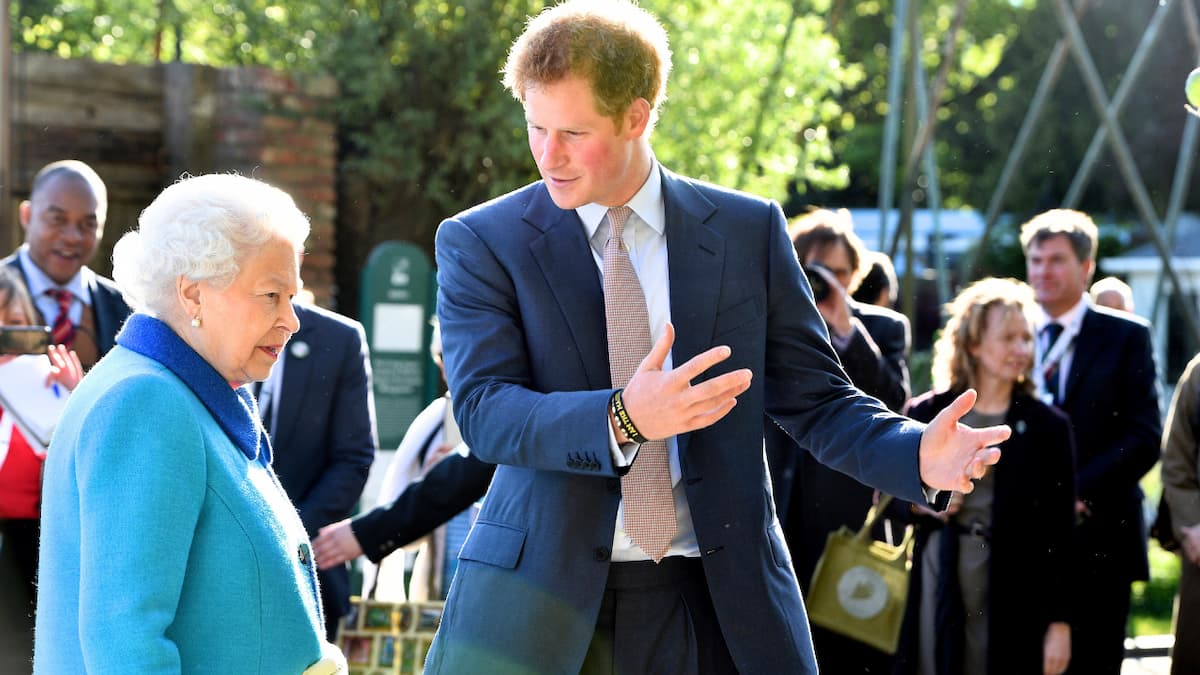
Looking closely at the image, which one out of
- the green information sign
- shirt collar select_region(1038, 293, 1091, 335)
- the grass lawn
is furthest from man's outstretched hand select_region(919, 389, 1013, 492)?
the grass lawn

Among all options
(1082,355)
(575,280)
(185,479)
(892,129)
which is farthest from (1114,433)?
(185,479)

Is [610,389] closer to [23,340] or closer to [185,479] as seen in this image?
[185,479]

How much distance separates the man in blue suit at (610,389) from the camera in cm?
276

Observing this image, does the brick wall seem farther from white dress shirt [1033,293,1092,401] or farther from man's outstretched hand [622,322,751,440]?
man's outstretched hand [622,322,751,440]

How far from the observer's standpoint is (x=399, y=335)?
28.2 feet

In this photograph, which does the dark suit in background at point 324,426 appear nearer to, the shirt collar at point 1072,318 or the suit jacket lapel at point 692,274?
the suit jacket lapel at point 692,274

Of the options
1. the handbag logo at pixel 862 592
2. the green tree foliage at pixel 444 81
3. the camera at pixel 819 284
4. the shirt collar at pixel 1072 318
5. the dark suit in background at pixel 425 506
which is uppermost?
the green tree foliage at pixel 444 81

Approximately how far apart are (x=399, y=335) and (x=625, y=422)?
6.17 meters

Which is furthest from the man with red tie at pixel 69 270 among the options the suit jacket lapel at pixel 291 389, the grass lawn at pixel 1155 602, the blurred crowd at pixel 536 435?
the grass lawn at pixel 1155 602

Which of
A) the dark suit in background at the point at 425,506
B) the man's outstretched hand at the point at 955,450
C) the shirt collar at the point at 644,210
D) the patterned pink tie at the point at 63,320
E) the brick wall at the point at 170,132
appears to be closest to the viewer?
the man's outstretched hand at the point at 955,450

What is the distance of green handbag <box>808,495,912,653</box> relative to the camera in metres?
5.38

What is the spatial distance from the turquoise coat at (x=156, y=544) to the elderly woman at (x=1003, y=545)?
3229 mm

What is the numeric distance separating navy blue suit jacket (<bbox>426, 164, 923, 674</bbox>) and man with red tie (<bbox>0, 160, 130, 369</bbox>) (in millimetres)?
2676

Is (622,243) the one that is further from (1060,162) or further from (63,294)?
(1060,162)
